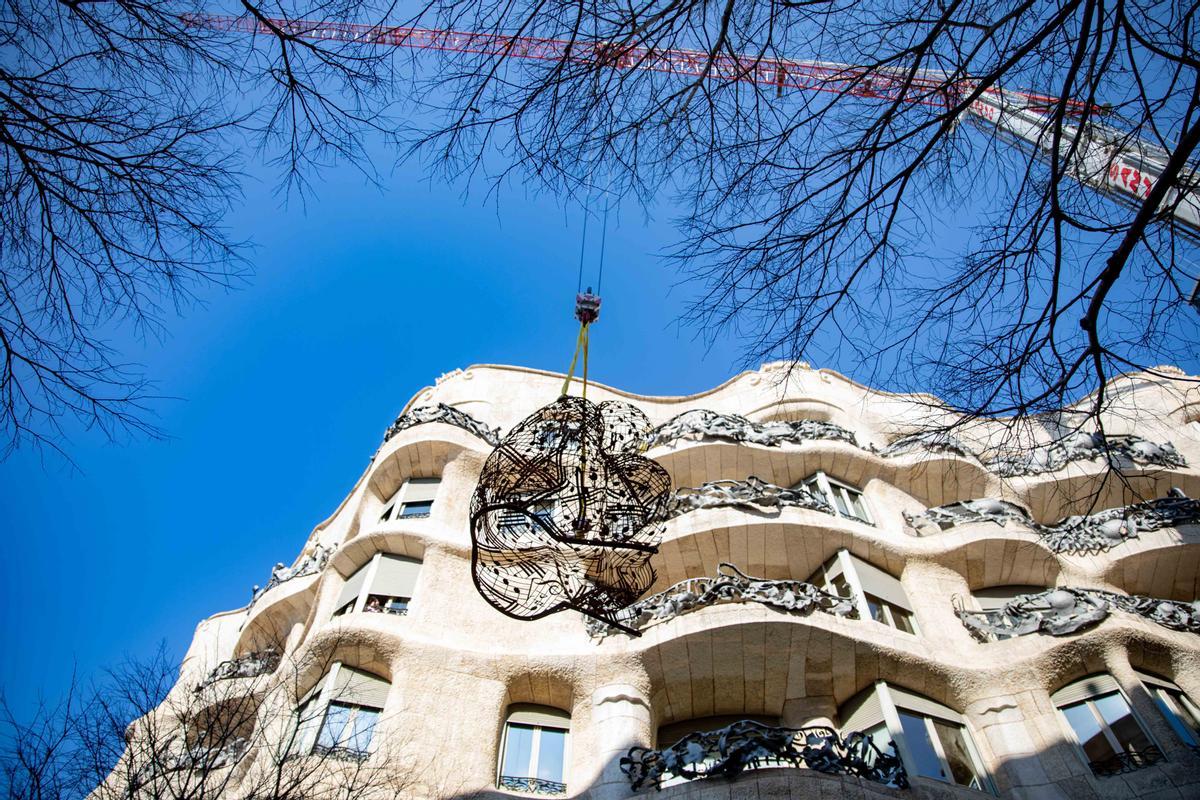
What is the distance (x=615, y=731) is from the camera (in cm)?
1267

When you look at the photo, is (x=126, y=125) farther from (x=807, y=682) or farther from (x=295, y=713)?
(x=807, y=682)

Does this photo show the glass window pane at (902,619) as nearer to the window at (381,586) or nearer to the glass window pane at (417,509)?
the window at (381,586)

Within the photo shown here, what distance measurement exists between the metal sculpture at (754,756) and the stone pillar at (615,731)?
41 centimetres

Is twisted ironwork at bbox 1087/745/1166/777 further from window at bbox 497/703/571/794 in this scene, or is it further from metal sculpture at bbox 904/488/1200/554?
window at bbox 497/703/571/794

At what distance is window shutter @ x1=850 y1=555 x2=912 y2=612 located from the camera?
15188 mm

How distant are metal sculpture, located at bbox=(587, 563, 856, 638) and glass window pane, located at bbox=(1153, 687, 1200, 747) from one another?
15.6 ft

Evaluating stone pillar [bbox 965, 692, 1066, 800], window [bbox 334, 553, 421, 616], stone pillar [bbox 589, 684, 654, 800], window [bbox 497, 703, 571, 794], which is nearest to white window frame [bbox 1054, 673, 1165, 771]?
stone pillar [bbox 965, 692, 1066, 800]

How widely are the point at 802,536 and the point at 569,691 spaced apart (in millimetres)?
5690

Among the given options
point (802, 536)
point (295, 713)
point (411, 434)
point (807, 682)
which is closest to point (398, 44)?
point (295, 713)

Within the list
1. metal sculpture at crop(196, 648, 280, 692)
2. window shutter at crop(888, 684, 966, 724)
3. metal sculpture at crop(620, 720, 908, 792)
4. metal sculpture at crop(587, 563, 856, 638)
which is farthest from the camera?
metal sculpture at crop(196, 648, 280, 692)

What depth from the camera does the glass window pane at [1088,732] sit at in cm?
1208

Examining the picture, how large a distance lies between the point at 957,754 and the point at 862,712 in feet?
4.88

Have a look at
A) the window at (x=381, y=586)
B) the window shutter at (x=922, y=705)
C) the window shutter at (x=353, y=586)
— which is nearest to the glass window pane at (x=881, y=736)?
the window shutter at (x=922, y=705)

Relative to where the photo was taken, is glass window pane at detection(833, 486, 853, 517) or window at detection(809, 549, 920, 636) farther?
glass window pane at detection(833, 486, 853, 517)
